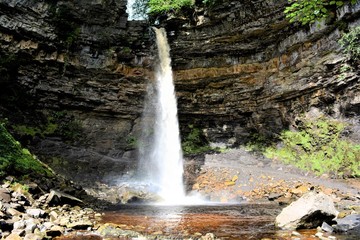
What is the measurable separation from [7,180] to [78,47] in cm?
1670

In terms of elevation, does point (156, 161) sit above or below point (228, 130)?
below

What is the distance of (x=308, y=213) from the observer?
779 cm

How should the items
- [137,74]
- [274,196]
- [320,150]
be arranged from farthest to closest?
1. [137,74]
2. [320,150]
3. [274,196]

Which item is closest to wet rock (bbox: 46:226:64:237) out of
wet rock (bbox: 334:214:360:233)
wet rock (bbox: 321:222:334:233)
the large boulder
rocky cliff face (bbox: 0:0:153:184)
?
the large boulder

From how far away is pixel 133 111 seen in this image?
1040 inches

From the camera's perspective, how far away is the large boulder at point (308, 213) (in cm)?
782

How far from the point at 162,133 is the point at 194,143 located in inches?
124

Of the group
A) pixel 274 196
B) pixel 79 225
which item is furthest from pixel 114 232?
pixel 274 196

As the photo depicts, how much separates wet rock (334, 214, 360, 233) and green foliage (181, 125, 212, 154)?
16.9m

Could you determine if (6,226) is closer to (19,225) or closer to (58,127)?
(19,225)

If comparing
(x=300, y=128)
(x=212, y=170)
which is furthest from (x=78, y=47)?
(x=300, y=128)

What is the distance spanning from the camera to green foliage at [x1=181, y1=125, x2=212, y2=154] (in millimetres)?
26033

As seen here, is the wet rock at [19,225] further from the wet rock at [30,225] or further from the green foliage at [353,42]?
the green foliage at [353,42]

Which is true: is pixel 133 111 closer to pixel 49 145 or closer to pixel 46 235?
pixel 49 145
